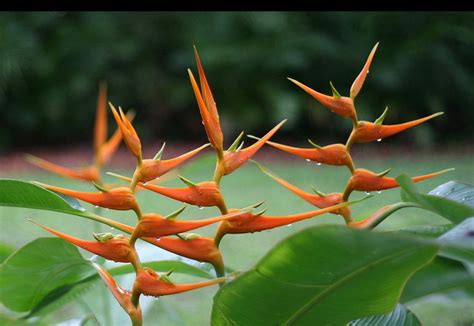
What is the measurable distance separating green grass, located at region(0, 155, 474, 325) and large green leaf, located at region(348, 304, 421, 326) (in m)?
1.74

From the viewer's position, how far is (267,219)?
1.49 ft

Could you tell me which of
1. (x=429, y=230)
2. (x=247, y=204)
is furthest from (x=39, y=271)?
(x=247, y=204)

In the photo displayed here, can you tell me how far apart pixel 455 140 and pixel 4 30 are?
3.32 m

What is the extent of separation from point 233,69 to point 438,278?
5.22m

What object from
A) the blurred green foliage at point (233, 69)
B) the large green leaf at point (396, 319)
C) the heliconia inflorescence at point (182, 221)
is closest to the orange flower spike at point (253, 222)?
the heliconia inflorescence at point (182, 221)

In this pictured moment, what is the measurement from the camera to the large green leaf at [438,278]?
1.56 ft

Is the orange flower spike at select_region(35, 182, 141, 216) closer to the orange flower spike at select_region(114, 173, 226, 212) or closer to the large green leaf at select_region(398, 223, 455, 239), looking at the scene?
the orange flower spike at select_region(114, 173, 226, 212)

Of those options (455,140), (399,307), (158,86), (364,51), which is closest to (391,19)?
(364,51)

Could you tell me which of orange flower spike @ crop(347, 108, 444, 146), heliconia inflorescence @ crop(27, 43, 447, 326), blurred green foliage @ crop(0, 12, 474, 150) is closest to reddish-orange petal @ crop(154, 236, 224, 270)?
heliconia inflorescence @ crop(27, 43, 447, 326)

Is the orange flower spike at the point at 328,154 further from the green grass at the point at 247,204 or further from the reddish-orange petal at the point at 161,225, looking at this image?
the green grass at the point at 247,204

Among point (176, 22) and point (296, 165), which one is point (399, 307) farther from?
point (176, 22)

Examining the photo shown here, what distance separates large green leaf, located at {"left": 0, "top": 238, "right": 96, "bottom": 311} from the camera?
541mm

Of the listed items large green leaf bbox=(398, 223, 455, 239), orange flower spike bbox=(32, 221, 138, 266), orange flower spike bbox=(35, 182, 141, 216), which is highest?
orange flower spike bbox=(35, 182, 141, 216)

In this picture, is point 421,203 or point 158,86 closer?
point 421,203
